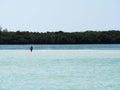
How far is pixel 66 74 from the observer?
1304 inches

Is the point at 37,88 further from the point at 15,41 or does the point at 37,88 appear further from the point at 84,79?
the point at 15,41

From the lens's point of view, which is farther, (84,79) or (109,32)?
(109,32)

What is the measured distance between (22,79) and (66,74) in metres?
3.74

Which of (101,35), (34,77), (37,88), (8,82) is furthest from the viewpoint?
(101,35)

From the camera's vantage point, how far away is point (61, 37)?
134 metres

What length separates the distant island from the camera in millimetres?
129000

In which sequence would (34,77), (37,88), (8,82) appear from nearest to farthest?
1. (37,88)
2. (8,82)
3. (34,77)

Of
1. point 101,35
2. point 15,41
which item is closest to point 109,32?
point 101,35

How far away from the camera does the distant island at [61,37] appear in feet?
423

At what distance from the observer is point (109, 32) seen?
13125cm

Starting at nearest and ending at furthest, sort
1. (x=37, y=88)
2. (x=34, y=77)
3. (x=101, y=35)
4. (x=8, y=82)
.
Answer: (x=37, y=88)
(x=8, y=82)
(x=34, y=77)
(x=101, y=35)

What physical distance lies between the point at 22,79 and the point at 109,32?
102 meters

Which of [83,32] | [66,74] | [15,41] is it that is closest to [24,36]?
[15,41]

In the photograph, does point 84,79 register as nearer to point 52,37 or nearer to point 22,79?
point 22,79
